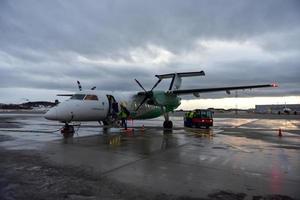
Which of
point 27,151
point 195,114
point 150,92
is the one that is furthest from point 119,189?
point 195,114

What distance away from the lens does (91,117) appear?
66.6 ft

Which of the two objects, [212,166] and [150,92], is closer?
[212,166]

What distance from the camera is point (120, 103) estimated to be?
2344cm

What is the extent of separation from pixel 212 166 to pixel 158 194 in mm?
3210

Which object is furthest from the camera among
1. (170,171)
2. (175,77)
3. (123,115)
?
(175,77)

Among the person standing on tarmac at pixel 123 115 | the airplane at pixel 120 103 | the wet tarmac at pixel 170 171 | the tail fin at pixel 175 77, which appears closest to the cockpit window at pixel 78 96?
the airplane at pixel 120 103

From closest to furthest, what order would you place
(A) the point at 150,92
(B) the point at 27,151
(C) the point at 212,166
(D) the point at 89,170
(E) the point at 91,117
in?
(D) the point at 89,170 → (C) the point at 212,166 → (B) the point at 27,151 → (E) the point at 91,117 → (A) the point at 150,92

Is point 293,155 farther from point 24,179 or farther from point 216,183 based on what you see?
point 24,179

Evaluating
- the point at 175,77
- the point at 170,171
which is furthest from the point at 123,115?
the point at 170,171

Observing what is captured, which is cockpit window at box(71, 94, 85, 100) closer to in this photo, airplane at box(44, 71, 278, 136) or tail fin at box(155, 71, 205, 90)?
airplane at box(44, 71, 278, 136)

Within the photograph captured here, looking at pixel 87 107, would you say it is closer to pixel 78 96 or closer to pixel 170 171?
pixel 78 96

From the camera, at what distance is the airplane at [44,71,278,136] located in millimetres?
18625

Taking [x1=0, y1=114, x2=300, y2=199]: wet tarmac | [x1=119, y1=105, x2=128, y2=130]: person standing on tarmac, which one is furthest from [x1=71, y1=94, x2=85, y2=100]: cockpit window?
[x1=0, y1=114, x2=300, y2=199]: wet tarmac

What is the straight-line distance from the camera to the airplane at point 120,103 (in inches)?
733
